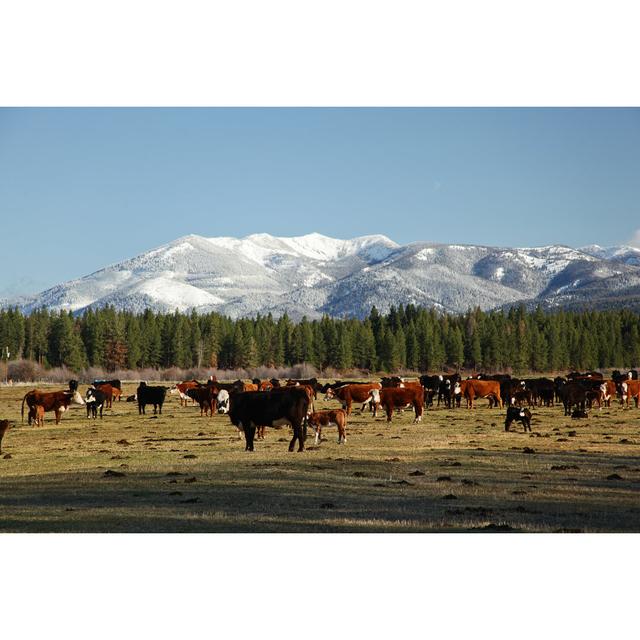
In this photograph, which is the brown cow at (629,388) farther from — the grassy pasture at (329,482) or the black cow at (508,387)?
the grassy pasture at (329,482)

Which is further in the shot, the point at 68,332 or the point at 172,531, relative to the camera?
the point at 68,332

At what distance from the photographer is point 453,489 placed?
67.1ft

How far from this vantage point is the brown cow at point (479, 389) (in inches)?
2189

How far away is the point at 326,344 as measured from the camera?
153m

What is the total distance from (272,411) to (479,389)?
30606 mm

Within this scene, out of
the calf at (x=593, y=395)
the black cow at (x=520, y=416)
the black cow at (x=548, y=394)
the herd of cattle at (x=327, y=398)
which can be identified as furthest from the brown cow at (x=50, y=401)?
the black cow at (x=548, y=394)

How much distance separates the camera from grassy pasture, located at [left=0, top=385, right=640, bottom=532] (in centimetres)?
1667

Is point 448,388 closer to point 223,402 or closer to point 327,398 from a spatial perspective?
point 327,398

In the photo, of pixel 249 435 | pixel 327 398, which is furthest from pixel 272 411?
pixel 327 398

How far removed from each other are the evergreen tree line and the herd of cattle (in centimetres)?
7861

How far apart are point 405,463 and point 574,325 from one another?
14612 centimetres

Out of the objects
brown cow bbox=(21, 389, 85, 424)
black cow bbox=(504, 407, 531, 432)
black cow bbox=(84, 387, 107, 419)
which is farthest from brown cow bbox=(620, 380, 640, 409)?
brown cow bbox=(21, 389, 85, 424)

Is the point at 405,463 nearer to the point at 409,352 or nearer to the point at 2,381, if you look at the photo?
the point at 2,381
